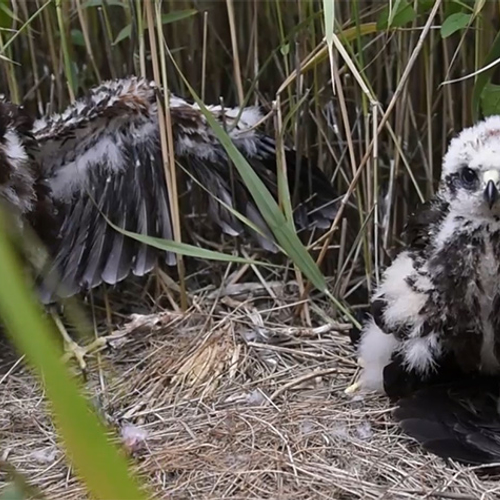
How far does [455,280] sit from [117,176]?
90cm

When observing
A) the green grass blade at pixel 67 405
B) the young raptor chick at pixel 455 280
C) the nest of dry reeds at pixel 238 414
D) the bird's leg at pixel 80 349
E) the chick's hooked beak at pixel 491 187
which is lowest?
the nest of dry reeds at pixel 238 414

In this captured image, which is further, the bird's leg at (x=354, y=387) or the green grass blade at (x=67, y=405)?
the bird's leg at (x=354, y=387)

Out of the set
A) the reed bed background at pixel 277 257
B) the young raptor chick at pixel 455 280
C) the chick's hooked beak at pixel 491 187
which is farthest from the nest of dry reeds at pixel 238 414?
the chick's hooked beak at pixel 491 187

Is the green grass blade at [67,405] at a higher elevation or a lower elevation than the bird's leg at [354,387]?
higher

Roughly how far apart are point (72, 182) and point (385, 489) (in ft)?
3.58

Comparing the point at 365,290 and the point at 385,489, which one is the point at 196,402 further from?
the point at 365,290

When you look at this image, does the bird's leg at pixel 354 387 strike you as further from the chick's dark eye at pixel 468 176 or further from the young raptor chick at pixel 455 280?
the chick's dark eye at pixel 468 176

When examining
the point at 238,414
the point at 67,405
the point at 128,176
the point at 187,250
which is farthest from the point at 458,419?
the point at 67,405

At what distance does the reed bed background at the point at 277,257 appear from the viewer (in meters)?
1.28

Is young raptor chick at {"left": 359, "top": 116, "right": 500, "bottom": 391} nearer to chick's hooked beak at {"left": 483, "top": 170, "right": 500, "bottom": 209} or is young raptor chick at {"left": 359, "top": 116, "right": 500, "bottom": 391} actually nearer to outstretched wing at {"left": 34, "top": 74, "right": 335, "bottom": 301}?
chick's hooked beak at {"left": 483, "top": 170, "right": 500, "bottom": 209}

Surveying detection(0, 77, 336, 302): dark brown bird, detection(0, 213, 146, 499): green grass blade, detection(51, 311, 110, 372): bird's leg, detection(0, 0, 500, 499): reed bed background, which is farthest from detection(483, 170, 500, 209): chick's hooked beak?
detection(0, 213, 146, 499): green grass blade

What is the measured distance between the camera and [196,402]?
150 cm

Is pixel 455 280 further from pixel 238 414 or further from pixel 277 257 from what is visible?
pixel 277 257

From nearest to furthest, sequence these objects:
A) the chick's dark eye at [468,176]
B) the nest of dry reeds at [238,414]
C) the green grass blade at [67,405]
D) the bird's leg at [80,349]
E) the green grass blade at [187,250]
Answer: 1. the green grass blade at [67,405]
2. the nest of dry reeds at [238,414]
3. the chick's dark eye at [468,176]
4. the green grass blade at [187,250]
5. the bird's leg at [80,349]
